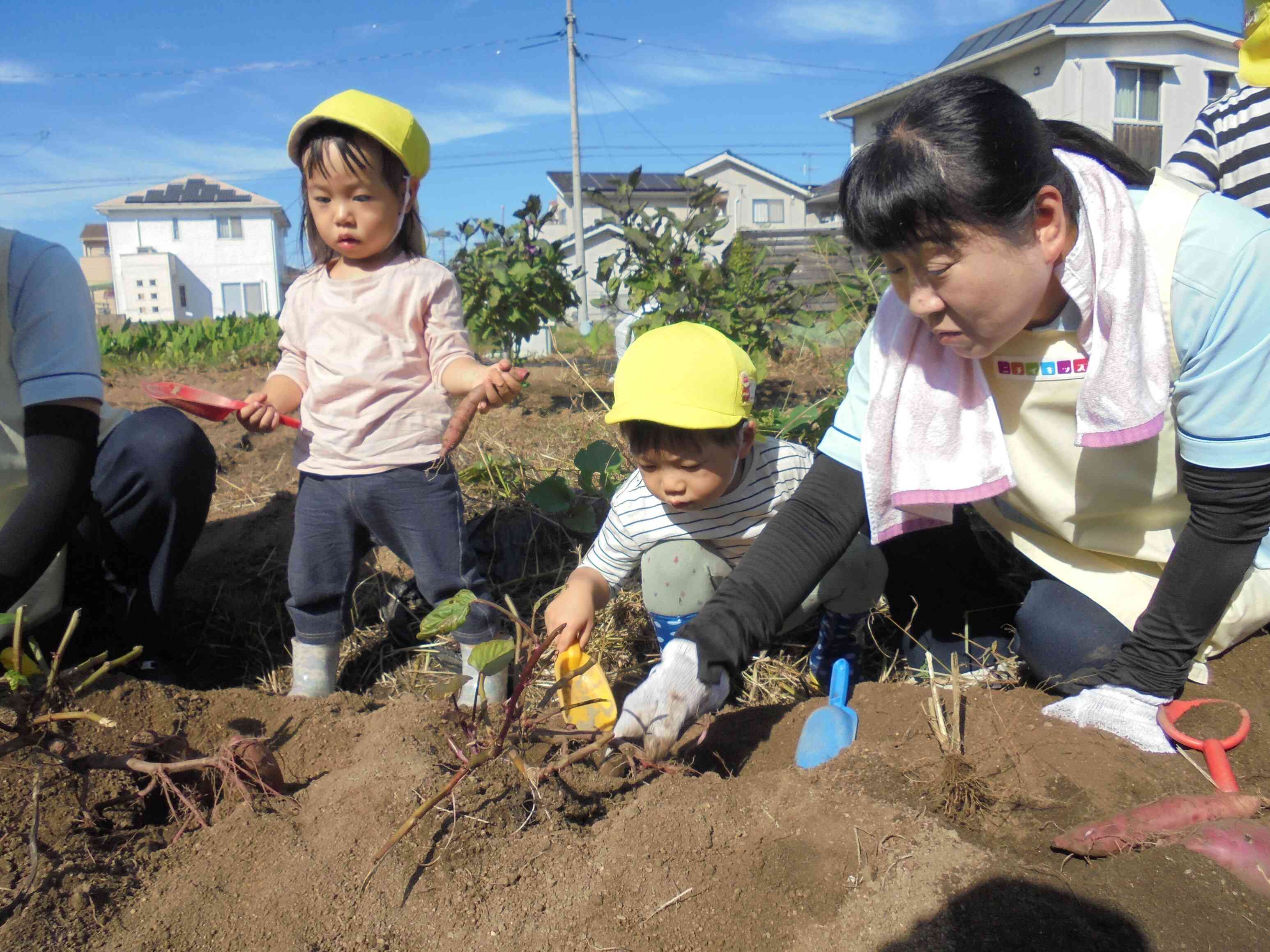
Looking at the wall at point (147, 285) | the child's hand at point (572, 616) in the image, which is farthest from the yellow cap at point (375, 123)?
the wall at point (147, 285)

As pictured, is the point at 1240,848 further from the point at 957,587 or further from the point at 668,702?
the point at 957,587

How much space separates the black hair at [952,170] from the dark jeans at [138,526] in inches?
64.3

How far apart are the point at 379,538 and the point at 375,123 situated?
926mm

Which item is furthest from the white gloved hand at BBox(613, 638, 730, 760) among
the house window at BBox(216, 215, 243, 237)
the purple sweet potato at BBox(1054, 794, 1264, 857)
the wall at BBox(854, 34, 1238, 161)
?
the house window at BBox(216, 215, 243, 237)

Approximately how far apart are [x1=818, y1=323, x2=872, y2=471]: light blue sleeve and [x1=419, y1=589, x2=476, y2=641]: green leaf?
2.47 feet

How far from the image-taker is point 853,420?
5.64ft

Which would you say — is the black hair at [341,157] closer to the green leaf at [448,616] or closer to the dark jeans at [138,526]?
the dark jeans at [138,526]

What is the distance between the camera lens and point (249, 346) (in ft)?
31.5

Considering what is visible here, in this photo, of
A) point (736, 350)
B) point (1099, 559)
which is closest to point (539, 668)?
point (736, 350)

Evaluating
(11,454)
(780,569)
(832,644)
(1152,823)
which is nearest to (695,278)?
(832,644)

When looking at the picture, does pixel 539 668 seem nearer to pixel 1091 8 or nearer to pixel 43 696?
pixel 43 696

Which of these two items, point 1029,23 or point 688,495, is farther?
point 1029,23

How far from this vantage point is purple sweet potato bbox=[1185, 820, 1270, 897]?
112 centimetres

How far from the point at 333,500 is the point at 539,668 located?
618 millimetres
